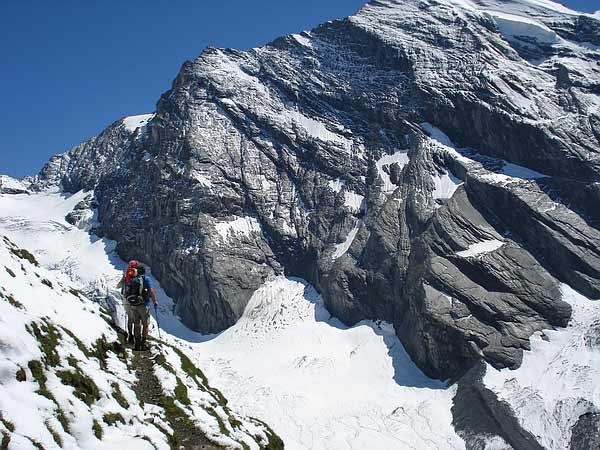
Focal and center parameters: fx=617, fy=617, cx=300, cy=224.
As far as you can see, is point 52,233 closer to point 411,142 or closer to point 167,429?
point 411,142

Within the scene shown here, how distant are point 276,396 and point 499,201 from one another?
47630 mm

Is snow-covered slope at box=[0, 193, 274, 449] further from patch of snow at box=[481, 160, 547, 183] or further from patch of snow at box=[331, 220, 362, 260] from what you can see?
patch of snow at box=[481, 160, 547, 183]

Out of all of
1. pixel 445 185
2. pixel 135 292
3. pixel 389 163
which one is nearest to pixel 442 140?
pixel 389 163

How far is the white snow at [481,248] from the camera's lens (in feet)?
300

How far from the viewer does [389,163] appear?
118312 millimetres

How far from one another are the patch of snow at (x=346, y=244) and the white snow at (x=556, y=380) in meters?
37.0

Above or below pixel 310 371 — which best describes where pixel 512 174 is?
above

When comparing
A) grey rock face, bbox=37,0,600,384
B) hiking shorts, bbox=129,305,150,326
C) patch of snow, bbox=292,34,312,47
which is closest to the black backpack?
hiking shorts, bbox=129,305,150,326

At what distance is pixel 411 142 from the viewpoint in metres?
118

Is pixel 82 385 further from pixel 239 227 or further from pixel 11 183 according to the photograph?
pixel 11 183

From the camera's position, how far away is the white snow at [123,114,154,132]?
16576cm

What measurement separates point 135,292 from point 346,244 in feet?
299

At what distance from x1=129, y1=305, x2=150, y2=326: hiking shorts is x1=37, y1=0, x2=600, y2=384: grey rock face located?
218 feet

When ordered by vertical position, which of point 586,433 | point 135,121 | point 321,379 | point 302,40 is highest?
point 135,121
